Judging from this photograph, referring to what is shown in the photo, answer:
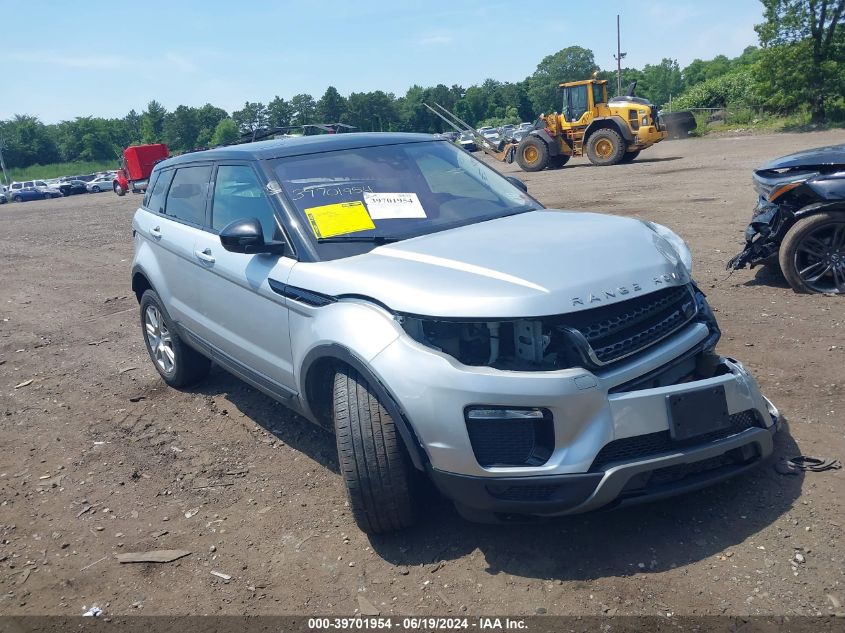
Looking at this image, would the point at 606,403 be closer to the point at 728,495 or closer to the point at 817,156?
the point at 728,495

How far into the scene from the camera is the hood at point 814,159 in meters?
5.79

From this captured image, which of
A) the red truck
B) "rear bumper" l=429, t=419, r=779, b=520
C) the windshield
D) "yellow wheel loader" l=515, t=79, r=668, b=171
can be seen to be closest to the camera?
"rear bumper" l=429, t=419, r=779, b=520

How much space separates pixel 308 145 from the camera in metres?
4.36

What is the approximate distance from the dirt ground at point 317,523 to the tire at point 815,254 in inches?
8.7

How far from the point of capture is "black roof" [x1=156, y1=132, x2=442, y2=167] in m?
4.21

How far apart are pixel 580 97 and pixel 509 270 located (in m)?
21.7

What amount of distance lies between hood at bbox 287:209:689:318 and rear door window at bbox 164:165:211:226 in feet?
4.96

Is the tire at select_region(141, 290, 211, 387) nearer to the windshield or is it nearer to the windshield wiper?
the windshield

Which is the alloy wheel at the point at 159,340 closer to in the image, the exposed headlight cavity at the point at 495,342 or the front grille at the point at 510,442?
the exposed headlight cavity at the point at 495,342

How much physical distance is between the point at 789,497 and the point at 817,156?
3886mm

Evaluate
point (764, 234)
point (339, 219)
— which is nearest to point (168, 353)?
point (339, 219)

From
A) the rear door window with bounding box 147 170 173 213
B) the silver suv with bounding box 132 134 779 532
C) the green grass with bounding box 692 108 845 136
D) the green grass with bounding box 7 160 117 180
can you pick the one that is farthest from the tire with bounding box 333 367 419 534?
the green grass with bounding box 7 160 117 180

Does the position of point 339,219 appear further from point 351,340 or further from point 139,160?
point 139,160

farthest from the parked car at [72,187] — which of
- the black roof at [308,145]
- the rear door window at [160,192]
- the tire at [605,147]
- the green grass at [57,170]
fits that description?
the black roof at [308,145]
